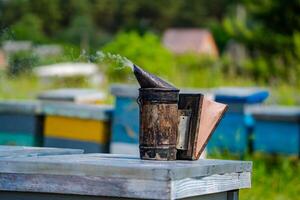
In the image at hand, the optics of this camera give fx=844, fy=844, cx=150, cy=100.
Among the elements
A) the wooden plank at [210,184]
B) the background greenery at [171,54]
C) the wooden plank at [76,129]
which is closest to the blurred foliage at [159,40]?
the background greenery at [171,54]

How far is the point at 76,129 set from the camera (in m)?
6.71

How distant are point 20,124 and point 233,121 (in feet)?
5.94

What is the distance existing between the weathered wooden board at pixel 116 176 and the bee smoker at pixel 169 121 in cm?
8

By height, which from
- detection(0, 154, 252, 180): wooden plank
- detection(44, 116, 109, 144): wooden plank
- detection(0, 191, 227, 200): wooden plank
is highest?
detection(44, 116, 109, 144): wooden plank

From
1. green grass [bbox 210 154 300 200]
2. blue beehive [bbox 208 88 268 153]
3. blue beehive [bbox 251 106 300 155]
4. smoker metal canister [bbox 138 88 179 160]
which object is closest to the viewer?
smoker metal canister [bbox 138 88 179 160]

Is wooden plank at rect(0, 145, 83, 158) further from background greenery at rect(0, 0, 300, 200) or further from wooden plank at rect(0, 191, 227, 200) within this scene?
background greenery at rect(0, 0, 300, 200)

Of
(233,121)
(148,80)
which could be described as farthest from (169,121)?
(233,121)

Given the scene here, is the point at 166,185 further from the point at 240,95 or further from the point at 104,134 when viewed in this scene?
the point at 240,95

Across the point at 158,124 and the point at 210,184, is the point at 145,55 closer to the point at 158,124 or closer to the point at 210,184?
the point at 158,124

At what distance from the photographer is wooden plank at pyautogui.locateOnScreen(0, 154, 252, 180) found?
2.28 metres

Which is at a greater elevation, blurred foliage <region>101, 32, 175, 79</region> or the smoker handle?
blurred foliage <region>101, 32, 175, 79</region>

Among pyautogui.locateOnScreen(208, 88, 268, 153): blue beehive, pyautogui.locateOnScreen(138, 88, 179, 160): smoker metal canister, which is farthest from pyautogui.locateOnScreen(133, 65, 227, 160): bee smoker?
pyautogui.locateOnScreen(208, 88, 268, 153): blue beehive

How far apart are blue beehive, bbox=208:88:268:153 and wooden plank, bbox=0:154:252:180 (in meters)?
4.58

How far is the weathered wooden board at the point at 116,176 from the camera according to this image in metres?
2.28
